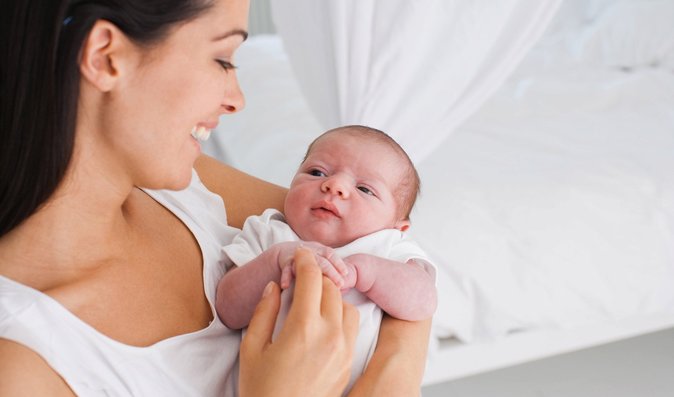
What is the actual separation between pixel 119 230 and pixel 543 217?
1.20 m

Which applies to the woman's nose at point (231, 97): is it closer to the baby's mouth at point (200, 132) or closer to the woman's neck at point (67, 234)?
the baby's mouth at point (200, 132)

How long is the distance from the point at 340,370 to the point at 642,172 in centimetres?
144

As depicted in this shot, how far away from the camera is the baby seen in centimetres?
109

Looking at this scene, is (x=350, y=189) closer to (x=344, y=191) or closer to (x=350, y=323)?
(x=344, y=191)

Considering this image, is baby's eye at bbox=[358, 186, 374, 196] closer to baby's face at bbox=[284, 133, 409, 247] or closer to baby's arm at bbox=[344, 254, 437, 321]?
baby's face at bbox=[284, 133, 409, 247]

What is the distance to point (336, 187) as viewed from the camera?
129cm

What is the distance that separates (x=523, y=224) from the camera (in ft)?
6.41

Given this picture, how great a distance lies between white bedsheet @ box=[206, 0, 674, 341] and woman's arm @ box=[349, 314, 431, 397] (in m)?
0.72

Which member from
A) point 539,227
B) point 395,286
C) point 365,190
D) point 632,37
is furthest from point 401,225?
point 632,37

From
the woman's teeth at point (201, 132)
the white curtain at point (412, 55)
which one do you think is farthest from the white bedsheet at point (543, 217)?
the woman's teeth at point (201, 132)

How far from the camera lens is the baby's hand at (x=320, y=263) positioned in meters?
1.04

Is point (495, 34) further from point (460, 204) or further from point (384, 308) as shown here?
point (384, 308)

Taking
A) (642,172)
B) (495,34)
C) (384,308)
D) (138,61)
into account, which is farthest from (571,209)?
(138,61)

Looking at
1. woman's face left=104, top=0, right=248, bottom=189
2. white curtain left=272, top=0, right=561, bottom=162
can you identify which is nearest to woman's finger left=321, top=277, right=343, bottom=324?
woman's face left=104, top=0, right=248, bottom=189
